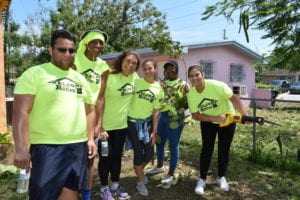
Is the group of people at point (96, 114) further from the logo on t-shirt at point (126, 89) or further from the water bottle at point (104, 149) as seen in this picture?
the water bottle at point (104, 149)

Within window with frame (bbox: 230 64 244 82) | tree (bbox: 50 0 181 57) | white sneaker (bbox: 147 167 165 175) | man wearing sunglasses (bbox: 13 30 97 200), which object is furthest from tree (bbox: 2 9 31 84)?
man wearing sunglasses (bbox: 13 30 97 200)

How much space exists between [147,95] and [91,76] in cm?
93

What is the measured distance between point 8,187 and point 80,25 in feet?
79.9

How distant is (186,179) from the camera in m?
5.45

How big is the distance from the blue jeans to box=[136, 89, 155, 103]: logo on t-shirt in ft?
2.43

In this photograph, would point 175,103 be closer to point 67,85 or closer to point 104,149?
point 104,149

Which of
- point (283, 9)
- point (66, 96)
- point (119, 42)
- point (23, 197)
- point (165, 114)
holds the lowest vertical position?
point (23, 197)

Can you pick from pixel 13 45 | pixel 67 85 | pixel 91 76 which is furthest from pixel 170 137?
pixel 13 45

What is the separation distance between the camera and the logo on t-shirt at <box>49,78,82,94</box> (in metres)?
2.89

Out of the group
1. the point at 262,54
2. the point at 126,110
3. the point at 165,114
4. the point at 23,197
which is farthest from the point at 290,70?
the point at 23,197

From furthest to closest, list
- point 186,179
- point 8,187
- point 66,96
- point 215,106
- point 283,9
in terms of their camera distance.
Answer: point 186,179, point 8,187, point 215,106, point 283,9, point 66,96

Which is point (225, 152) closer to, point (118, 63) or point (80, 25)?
point (118, 63)

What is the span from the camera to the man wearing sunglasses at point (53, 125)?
9.05 feet

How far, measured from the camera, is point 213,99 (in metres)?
4.59
